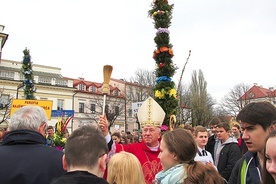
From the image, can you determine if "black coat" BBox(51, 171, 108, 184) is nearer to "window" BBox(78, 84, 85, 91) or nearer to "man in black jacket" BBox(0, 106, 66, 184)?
"man in black jacket" BBox(0, 106, 66, 184)

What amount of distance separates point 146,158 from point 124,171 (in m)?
1.99

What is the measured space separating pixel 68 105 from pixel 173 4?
49.0m

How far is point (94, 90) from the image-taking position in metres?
63.3

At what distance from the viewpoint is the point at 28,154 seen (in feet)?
9.09

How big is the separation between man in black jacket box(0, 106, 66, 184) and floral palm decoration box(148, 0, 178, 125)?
4.82 m

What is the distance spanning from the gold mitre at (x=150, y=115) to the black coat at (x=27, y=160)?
2.53 metres

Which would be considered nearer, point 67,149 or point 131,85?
point 67,149

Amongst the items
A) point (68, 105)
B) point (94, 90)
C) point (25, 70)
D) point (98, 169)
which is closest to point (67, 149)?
point (98, 169)

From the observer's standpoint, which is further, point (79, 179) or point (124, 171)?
point (124, 171)

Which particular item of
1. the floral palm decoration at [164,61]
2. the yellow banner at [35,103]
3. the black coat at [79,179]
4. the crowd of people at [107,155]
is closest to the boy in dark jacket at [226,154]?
the floral palm decoration at [164,61]

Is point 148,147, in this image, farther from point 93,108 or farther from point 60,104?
point 93,108

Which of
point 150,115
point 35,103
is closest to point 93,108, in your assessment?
point 35,103

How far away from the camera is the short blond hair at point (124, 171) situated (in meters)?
2.87

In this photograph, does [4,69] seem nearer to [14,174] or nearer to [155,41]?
[155,41]
